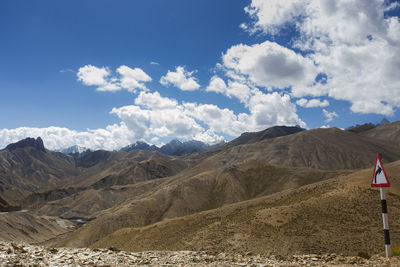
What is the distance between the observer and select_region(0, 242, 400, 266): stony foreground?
10391 mm

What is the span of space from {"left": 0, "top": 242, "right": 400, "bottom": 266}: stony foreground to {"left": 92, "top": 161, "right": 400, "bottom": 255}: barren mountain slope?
12426 mm

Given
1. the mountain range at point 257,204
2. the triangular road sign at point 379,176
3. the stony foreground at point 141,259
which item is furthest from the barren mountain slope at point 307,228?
the triangular road sign at point 379,176

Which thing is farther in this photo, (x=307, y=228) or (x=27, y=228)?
(x=27, y=228)

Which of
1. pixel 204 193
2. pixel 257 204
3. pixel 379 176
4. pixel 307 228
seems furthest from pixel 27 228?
pixel 379 176

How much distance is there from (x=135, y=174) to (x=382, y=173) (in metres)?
197

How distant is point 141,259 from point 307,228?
1908 cm

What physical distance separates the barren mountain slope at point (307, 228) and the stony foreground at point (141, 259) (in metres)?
12.4

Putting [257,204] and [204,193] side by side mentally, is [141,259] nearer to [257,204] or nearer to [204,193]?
[257,204]

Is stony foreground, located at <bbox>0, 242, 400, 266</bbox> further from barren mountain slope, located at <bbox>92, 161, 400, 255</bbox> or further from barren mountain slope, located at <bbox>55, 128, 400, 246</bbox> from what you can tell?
barren mountain slope, located at <bbox>55, 128, 400, 246</bbox>

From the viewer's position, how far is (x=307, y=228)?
27047mm

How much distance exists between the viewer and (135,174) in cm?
19950

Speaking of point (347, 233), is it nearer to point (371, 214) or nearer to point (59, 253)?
point (371, 214)

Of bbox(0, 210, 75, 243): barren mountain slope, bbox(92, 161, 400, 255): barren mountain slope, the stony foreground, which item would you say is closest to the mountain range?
bbox(92, 161, 400, 255): barren mountain slope

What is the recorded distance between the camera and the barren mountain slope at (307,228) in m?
24.8
